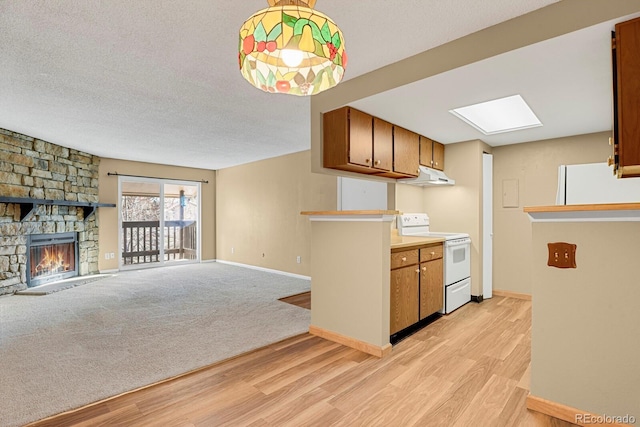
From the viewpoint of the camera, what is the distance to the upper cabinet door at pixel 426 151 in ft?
13.3

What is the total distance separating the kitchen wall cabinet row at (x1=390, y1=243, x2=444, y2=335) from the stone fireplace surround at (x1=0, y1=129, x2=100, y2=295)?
208 inches

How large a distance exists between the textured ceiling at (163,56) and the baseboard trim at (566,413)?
2269 millimetres

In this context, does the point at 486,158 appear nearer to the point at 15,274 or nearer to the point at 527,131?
the point at 527,131

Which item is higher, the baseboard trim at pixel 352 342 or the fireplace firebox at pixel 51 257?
the fireplace firebox at pixel 51 257

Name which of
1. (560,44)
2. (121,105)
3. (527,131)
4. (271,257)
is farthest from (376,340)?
(271,257)

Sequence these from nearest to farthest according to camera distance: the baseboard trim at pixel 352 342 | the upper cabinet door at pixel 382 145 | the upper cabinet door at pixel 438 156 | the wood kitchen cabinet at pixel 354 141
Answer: the baseboard trim at pixel 352 342 < the wood kitchen cabinet at pixel 354 141 < the upper cabinet door at pixel 382 145 < the upper cabinet door at pixel 438 156

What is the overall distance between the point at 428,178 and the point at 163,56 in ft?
9.73

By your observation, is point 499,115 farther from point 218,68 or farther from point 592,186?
point 218,68

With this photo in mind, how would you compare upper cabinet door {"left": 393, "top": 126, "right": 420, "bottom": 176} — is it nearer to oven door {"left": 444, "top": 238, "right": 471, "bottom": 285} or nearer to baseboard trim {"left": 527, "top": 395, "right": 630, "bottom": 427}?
oven door {"left": 444, "top": 238, "right": 471, "bottom": 285}

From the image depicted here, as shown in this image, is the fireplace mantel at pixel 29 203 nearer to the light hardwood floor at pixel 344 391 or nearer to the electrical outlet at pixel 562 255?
the light hardwood floor at pixel 344 391

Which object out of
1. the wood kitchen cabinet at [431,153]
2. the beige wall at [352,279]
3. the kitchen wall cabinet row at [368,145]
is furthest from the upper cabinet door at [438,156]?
the beige wall at [352,279]

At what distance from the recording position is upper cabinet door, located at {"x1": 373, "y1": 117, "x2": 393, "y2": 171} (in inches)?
132

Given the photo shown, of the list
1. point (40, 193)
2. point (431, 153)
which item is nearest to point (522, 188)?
point (431, 153)

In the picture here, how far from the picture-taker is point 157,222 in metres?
7.16
